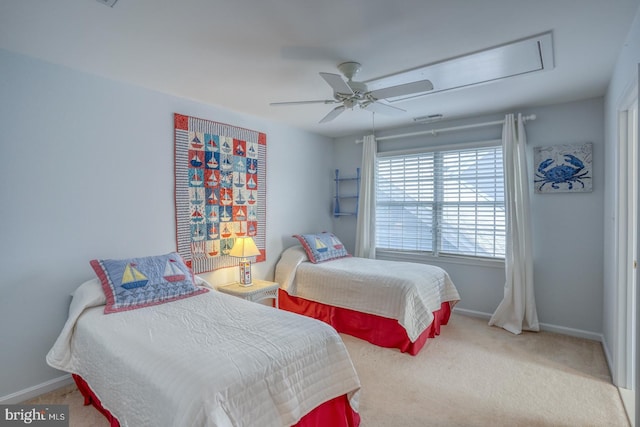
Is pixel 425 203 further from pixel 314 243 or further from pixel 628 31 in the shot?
pixel 628 31

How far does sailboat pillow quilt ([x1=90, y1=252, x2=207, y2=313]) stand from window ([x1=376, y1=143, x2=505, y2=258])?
2.74m

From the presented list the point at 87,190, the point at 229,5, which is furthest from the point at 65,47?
the point at 229,5

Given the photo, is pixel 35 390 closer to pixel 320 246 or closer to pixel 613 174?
pixel 320 246

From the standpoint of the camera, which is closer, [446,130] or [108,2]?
[108,2]

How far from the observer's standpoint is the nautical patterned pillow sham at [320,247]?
3.93m

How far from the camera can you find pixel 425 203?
4273 millimetres

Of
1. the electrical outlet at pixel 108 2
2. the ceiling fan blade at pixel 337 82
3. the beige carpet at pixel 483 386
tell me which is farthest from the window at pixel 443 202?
the electrical outlet at pixel 108 2

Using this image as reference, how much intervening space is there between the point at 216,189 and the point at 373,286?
6.01ft

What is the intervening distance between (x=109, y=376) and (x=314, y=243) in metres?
2.55

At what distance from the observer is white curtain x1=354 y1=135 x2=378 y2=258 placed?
4520 mm

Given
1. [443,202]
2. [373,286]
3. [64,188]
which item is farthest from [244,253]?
[443,202]

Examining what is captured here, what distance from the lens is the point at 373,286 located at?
10.4 feet

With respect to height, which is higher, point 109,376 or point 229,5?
point 229,5

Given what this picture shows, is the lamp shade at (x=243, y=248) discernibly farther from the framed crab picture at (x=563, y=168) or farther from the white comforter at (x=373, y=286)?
the framed crab picture at (x=563, y=168)
